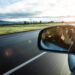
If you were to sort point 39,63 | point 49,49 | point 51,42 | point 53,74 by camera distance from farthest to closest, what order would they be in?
Answer: point 39,63, point 53,74, point 51,42, point 49,49

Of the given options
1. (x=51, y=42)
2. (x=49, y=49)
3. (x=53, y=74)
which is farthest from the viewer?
(x=53, y=74)

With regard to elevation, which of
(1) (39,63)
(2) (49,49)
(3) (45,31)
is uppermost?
(3) (45,31)

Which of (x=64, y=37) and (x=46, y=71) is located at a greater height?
(x=64, y=37)

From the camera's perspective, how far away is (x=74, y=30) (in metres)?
2.26

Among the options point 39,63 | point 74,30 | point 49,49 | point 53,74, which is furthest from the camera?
point 39,63

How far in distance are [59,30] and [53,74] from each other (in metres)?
2.57

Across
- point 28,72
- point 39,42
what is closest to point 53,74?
point 28,72

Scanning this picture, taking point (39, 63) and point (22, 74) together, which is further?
point (39, 63)

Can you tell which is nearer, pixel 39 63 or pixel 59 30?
pixel 59 30

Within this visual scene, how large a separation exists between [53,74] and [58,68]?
1.88ft

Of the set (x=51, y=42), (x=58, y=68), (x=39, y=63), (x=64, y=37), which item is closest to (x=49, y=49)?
(x=51, y=42)

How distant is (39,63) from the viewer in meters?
6.37

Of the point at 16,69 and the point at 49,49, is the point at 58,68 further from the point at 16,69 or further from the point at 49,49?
the point at 49,49

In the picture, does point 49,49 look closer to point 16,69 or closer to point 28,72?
point 28,72
